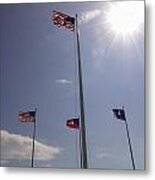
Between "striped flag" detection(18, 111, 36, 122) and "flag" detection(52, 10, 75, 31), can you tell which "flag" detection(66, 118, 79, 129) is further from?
"flag" detection(52, 10, 75, 31)

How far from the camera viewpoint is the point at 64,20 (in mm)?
1618

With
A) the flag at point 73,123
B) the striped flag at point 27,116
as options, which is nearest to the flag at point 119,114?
the flag at point 73,123

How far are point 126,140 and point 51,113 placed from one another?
0.99 feet

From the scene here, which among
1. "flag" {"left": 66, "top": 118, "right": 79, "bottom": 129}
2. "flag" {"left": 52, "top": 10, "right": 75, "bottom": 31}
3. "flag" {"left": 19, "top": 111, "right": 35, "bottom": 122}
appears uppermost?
"flag" {"left": 52, "top": 10, "right": 75, "bottom": 31}

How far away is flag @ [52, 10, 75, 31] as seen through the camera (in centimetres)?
162

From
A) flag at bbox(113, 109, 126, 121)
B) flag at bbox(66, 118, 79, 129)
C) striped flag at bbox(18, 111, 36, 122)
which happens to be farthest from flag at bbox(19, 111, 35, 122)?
flag at bbox(113, 109, 126, 121)

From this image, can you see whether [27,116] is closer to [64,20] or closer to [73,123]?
[73,123]

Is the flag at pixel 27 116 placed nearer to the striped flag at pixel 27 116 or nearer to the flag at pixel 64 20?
the striped flag at pixel 27 116

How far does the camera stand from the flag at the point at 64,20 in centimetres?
162

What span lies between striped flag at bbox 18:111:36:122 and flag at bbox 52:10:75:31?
354 millimetres

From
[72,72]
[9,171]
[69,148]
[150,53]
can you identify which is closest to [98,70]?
[72,72]

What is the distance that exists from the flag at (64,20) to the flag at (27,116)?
355 millimetres

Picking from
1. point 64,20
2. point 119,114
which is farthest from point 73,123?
point 64,20

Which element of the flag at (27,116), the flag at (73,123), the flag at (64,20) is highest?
the flag at (64,20)
